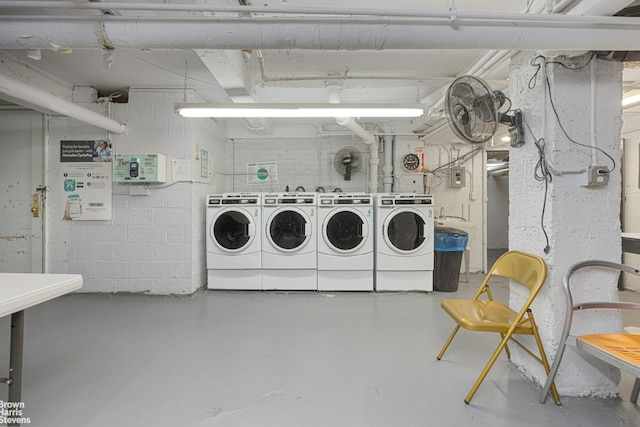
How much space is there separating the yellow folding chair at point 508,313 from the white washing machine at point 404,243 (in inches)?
62.2

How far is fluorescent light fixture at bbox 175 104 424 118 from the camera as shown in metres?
2.72

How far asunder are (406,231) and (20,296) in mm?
3566

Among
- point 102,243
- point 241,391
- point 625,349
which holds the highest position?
point 102,243

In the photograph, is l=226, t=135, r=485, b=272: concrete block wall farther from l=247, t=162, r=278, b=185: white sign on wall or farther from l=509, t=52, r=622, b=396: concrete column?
l=509, t=52, r=622, b=396: concrete column

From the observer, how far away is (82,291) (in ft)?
12.0

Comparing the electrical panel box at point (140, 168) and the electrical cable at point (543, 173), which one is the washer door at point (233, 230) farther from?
the electrical cable at point (543, 173)

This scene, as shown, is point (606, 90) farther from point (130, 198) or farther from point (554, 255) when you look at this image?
point (130, 198)

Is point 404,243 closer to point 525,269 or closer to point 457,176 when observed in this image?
point 525,269

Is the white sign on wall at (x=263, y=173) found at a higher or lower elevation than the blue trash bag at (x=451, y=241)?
higher

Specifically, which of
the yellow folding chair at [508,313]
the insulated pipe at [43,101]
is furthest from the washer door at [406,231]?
the insulated pipe at [43,101]

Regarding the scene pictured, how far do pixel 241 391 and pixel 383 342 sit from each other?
4.00 ft

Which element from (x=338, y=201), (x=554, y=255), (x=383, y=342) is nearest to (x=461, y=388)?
(x=383, y=342)

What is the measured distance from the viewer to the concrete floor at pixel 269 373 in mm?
1593

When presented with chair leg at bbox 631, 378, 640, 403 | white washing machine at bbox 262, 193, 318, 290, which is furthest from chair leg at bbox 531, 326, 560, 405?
white washing machine at bbox 262, 193, 318, 290
